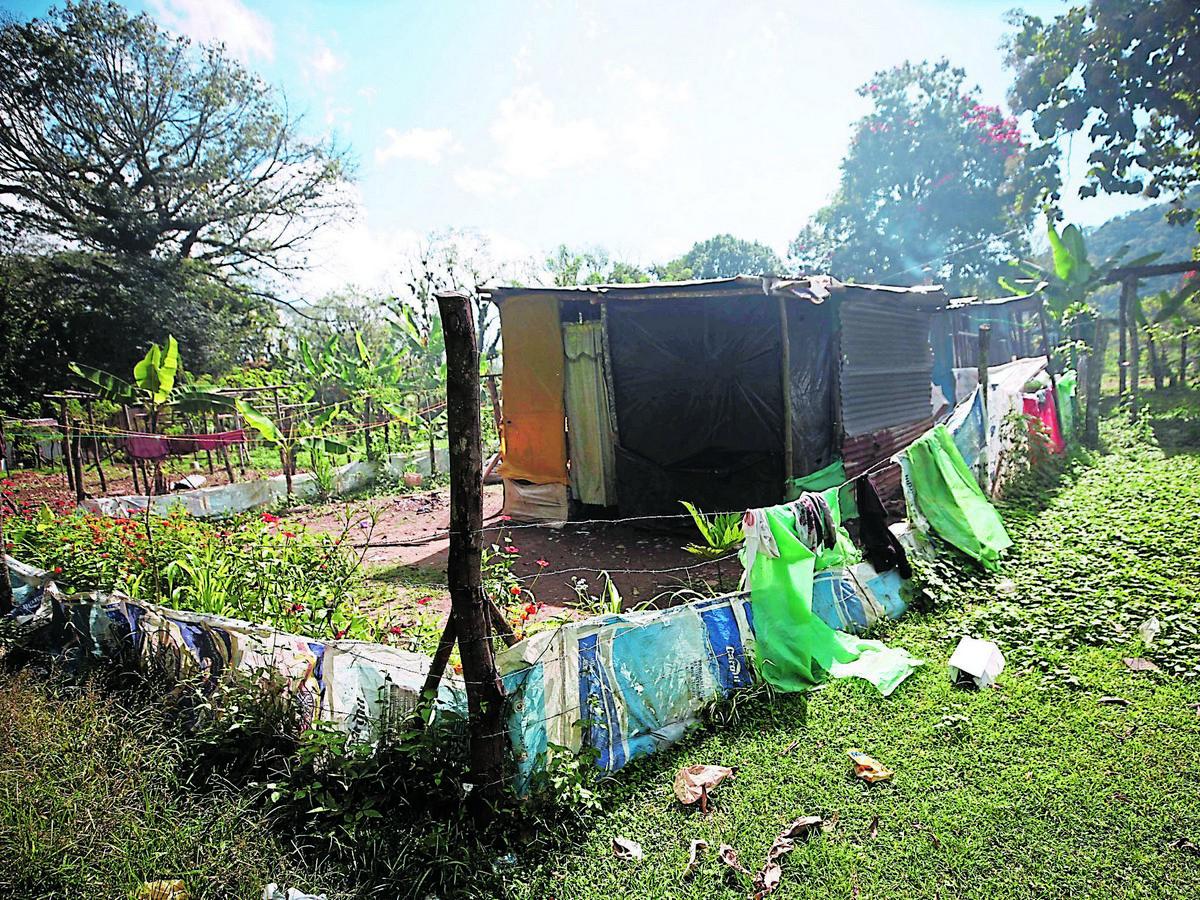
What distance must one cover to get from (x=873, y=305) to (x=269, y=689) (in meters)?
8.13

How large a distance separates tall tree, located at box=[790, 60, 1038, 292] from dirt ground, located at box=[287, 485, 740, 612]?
22217 millimetres

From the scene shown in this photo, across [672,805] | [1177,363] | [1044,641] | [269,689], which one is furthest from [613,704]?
[1177,363]

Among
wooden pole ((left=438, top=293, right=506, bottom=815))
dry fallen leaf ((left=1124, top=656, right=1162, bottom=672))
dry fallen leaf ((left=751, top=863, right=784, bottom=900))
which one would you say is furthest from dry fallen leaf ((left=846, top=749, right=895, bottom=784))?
dry fallen leaf ((left=1124, top=656, right=1162, bottom=672))

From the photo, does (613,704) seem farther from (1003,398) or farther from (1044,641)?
(1003,398)

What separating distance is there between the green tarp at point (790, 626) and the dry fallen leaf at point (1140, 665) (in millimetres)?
1183

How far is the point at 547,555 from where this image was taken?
23.9 ft

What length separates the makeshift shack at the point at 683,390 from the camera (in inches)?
285

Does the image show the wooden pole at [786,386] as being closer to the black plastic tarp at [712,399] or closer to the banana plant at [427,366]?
the black plastic tarp at [712,399]

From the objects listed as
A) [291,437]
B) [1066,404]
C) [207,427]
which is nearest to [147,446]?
[291,437]

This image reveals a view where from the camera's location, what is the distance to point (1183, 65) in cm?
1259

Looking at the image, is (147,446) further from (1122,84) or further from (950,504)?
(1122,84)

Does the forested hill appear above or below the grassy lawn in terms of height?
above

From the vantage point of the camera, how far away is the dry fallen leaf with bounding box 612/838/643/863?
2.71 m

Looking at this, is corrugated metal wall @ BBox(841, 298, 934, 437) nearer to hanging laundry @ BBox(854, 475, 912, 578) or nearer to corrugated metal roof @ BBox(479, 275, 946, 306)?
corrugated metal roof @ BBox(479, 275, 946, 306)
